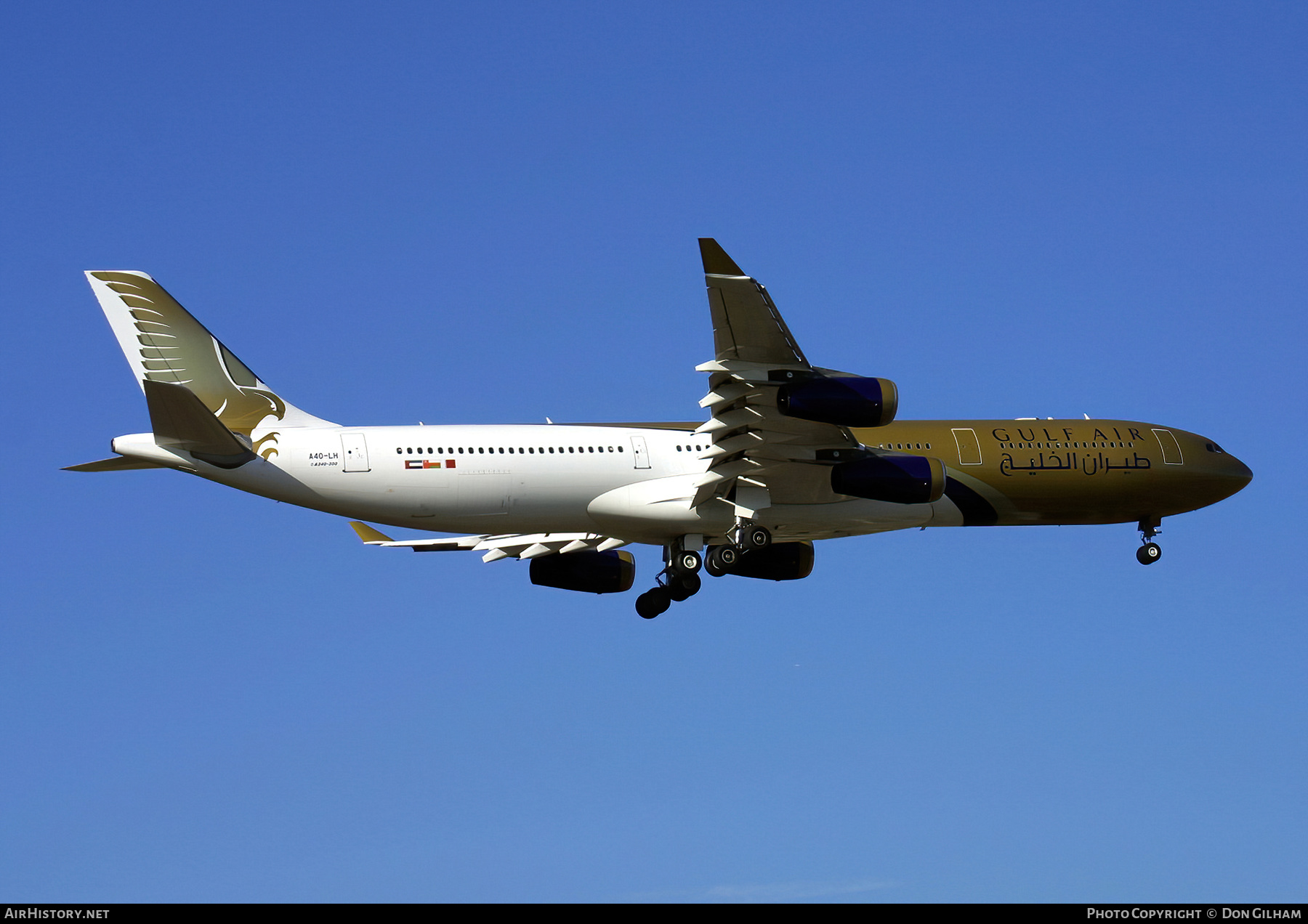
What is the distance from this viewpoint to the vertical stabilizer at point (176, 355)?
36844 mm

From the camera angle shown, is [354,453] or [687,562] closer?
[354,453]

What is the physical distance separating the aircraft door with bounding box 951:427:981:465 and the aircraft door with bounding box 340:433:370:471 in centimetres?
1548

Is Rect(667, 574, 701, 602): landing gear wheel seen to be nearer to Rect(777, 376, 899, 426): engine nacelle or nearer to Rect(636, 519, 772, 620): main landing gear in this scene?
Rect(636, 519, 772, 620): main landing gear

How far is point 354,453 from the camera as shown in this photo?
35781 mm

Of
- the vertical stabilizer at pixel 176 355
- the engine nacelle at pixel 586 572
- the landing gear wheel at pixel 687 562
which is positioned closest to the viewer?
the vertical stabilizer at pixel 176 355

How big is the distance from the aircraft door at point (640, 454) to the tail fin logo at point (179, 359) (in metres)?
8.57

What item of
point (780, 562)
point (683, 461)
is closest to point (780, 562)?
point (780, 562)

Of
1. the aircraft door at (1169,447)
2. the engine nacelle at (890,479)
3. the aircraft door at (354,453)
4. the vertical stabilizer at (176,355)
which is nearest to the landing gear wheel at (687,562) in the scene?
the engine nacelle at (890,479)

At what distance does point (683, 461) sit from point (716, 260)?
357 inches

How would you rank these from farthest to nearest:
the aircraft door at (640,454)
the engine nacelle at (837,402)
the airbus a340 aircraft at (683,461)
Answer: the aircraft door at (640,454)
the airbus a340 aircraft at (683,461)
the engine nacelle at (837,402)

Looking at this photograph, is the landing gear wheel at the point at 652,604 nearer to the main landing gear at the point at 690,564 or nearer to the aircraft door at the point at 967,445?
the main landing gear at the point at 690,564

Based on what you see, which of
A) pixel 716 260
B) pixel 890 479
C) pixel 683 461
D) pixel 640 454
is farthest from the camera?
pixel 683 461

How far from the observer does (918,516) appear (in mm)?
40031

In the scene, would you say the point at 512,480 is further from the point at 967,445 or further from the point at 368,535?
the point at 967,445
